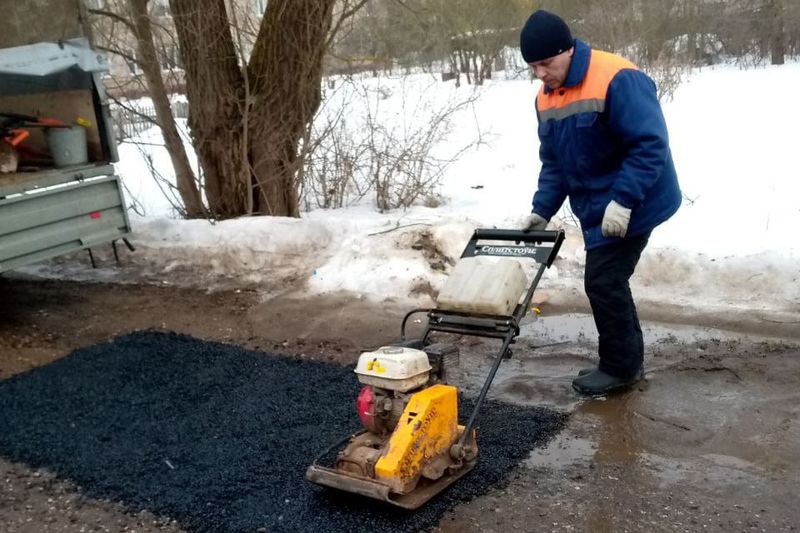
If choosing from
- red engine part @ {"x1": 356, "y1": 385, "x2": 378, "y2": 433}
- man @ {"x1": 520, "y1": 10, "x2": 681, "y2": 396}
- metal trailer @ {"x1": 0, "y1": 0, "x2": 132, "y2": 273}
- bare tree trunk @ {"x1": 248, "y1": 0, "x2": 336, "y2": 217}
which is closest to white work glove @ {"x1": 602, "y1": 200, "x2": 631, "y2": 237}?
man @ {"x1": 520, "y1": 10, "x2": 681, "y2": 396}

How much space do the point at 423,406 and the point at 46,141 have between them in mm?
4891

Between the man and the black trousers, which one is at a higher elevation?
the man

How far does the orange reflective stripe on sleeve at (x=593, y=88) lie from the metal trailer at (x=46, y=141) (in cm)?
374

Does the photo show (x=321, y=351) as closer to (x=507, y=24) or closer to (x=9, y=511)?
(x=9, y=511)

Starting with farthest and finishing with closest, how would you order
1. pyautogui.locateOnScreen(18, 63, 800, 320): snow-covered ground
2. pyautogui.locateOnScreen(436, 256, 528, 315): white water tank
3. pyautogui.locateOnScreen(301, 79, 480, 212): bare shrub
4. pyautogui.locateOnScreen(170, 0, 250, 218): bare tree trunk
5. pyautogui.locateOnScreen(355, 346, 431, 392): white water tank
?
pyautogui.locateOnScreen(301, 79, 480, 212): bare shrub
pyautogui.locateOnScreen(170, 0, 250, 218): bare tree trunk
pyautogui.locateOnScreen(18, 63, 800, 320): snow-covered ground
pyautogui.locateOnScreen(436, 256, 528, 315): white water tank
pyautogui.locateOnScreen(355, 346, 431, 392): white water tank

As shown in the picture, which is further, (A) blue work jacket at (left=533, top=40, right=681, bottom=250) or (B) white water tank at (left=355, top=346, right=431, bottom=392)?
Result: (A) blue work jacket at (left=533, top=40, right=681, bottom=250)

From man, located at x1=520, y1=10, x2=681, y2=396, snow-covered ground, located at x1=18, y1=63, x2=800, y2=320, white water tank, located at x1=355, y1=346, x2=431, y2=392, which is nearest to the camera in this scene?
white water tank, located at x1=355, y1=346, x2=431, y2=392

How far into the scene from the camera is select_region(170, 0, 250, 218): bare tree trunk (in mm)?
7090

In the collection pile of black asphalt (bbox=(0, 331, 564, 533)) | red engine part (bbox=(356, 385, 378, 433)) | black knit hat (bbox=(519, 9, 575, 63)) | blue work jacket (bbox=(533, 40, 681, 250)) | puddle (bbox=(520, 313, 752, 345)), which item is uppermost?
black knit hat (bbox=(519, 9, 575, 63))

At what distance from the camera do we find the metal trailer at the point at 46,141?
17.8 feet

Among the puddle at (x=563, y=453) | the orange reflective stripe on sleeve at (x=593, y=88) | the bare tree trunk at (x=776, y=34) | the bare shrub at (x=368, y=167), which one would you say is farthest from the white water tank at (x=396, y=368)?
the bare tree trunk at (x=776, y=34)

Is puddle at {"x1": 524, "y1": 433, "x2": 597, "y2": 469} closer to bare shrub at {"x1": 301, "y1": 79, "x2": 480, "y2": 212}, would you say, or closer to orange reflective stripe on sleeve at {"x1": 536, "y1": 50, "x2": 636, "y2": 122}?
orange reflective stripe on sleeve at {"x1": 536, "y1": 50, "x2": 636, "y2": 122}

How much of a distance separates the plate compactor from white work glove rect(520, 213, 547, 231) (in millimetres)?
500

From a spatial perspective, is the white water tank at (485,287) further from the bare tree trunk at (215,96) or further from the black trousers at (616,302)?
the bare tree trunk at (215,96)
